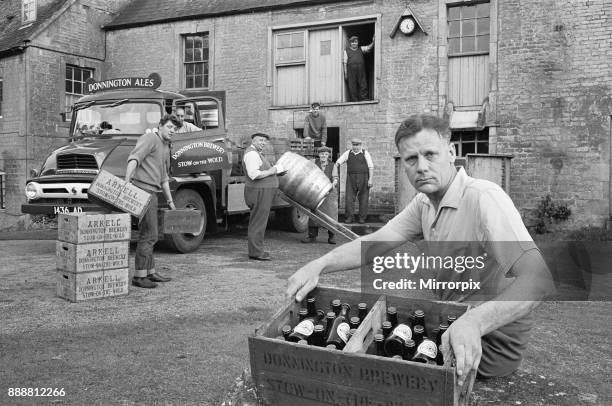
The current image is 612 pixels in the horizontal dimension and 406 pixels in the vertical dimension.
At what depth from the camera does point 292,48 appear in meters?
16.1

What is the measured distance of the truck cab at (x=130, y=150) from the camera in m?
8.55

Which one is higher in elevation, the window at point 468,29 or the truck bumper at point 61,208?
the window at point 468,29

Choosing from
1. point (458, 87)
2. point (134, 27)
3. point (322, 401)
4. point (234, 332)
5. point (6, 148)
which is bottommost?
point (234, 332)

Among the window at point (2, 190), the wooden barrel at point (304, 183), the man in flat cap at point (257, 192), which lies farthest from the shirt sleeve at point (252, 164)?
Answer: the window at point (2, 190)

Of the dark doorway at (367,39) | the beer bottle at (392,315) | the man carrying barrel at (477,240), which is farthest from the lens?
the dark doorway at (367,39)

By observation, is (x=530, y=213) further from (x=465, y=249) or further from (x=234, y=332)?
(x=465, y=249)

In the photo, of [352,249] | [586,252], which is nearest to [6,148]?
[586,252]

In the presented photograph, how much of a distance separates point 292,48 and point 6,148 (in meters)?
9.34

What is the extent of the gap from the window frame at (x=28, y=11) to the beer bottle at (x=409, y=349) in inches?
770

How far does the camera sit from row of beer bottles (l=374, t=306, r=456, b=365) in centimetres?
218

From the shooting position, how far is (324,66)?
51.5 ft

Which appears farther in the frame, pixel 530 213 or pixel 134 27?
pixel 134 27

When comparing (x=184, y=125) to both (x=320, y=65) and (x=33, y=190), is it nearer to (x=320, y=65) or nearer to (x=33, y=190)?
(x=33, y=190)

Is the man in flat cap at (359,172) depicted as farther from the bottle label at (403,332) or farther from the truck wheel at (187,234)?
the bottle label at (403,332)
